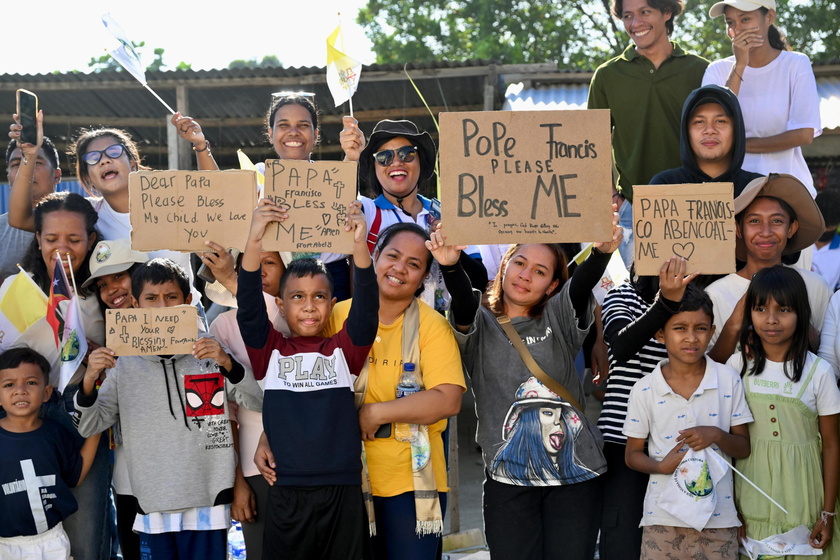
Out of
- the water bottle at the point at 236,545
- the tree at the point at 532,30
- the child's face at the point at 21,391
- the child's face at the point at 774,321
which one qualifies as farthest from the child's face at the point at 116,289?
the tree at the point at 532,30

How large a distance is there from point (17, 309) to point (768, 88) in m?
4.12

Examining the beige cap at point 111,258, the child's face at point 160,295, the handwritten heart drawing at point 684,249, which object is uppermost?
the beige cap at point 111,258

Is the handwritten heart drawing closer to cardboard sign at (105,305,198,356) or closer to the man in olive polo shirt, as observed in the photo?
the man in olive polo shirt

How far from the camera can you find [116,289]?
14.6 feet

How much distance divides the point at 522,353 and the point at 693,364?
0.76m

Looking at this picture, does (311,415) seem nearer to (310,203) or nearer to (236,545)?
(310,203)

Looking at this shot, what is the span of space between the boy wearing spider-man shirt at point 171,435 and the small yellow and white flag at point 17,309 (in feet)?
1.77

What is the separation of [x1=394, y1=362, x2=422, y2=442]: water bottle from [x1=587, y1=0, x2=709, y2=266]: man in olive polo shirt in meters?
1.84

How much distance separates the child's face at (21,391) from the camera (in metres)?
4.15

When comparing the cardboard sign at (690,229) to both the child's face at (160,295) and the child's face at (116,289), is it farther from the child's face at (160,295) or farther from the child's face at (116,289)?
the child's face at (116,289)

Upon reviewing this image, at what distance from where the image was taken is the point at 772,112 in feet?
16.6

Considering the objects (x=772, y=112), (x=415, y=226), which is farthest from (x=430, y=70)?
(x=415, y=226)

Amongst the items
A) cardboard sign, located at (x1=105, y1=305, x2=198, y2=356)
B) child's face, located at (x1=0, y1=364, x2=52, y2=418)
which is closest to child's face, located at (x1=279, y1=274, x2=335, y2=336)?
cardboard sign, located at (x1=105, y1=305, x2=198, y2=356)

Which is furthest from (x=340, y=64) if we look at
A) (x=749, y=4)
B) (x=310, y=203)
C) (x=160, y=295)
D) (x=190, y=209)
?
(x=749, y=4)
